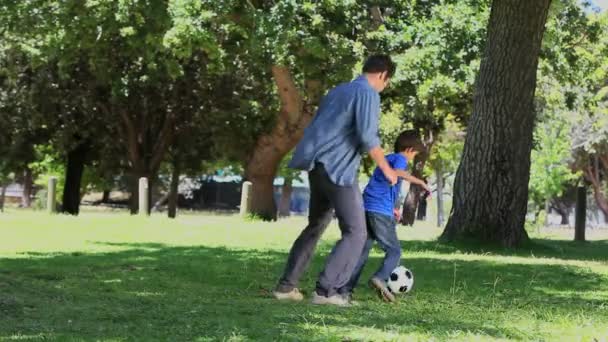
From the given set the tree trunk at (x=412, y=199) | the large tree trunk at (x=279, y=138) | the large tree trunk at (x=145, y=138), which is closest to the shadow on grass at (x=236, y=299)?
the large tree trunk at (x=279, y=138)

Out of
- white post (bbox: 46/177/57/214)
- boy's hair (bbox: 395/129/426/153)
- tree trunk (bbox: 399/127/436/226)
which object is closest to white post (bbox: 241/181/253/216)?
white post (bbox: 46/177/57/214)

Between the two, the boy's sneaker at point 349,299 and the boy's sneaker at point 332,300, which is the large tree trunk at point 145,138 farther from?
the boy's sneaker at point 332,300

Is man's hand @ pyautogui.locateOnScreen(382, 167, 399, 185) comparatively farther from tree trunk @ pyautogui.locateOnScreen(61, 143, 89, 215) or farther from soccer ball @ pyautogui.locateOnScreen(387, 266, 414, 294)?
tree trunk @ pyautogui.locateOnScreen(61, 143, 89, 215)

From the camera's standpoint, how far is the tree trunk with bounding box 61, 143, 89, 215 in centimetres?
3731

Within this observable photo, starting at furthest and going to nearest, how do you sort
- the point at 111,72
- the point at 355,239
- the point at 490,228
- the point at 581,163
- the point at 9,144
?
1. the point at 581,163
2. the point at 9,144
3. the point at 111,72
4. the point at 490,228
5. the point at 355,239

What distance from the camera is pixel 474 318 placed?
660 centimetres

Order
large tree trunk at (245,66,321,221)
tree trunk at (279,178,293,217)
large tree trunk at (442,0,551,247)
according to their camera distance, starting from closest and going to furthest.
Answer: large tree trunk at (442,0,551,247) < large tree trunk at (245,66,321,221) < tree trunk at (279,178,293,217)

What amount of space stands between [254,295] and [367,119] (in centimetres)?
182

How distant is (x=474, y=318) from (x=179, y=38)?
50.2ft

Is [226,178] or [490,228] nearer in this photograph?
[490,228]

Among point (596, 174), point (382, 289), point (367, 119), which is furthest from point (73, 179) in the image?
point (596, 174)

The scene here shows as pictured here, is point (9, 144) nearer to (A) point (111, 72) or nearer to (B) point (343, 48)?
(A) point (111, 72)

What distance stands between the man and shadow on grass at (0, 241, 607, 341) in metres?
0.38

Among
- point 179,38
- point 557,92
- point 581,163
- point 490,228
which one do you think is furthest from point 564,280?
point 581,163
